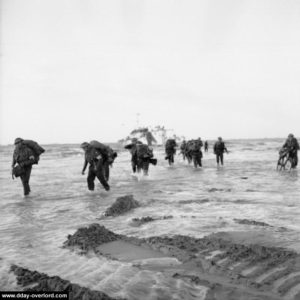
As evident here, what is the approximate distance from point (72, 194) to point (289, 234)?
6.71m

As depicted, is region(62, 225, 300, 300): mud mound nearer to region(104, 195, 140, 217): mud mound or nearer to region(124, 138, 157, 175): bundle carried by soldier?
region(104, 195, 140, 217): mud mound

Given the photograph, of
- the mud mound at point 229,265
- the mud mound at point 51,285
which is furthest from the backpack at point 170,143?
the mud mound at point 51,285

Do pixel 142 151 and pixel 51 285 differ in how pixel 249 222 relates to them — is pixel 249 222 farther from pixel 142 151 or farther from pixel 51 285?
pixel 142 151

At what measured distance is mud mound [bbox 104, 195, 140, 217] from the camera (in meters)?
6.56

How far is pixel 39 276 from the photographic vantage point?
10.8 feet

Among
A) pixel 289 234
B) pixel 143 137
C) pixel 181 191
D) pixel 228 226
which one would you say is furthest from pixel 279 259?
pixel 143 137

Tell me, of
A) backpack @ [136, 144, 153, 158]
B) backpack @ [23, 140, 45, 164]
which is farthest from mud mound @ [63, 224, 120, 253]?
backpack @ [136, 144, 153, 158]

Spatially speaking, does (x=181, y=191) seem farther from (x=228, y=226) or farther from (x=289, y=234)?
(x=289, y=234)

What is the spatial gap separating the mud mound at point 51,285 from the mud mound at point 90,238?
35.2 inches

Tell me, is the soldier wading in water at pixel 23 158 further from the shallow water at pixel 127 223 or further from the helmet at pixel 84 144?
the helmet at pixel 84 144

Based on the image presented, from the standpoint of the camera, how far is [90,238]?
15.3 ft

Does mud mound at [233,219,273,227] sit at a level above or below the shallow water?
above

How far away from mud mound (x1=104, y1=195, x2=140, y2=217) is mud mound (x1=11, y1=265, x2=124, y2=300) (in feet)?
10.1

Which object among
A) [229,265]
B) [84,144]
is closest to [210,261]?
[229,265]
